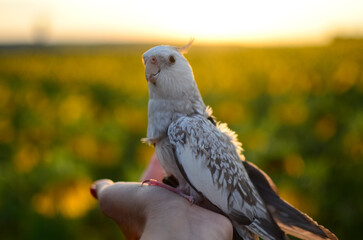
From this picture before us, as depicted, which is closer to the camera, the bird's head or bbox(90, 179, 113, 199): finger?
the bird's head

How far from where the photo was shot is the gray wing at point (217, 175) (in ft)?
4.65

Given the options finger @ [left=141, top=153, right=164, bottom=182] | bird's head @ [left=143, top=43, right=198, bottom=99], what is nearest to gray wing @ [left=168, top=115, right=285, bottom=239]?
bird's head @ [left=143, top=43, right=198, bottom=99]

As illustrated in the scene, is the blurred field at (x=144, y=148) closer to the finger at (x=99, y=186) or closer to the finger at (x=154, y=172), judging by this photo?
the finger at (x=99, y=186)

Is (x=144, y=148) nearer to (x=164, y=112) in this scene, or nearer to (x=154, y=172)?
(x=154, y=172)

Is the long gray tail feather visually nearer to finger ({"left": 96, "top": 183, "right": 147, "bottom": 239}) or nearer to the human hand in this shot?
the human hand

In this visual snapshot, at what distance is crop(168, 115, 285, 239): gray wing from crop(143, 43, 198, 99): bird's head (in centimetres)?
14

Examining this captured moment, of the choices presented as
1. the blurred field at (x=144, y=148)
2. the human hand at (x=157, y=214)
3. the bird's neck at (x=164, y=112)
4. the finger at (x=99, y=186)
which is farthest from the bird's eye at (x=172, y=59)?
the blurred field at (x=144, y=148)

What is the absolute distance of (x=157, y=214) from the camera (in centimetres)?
139

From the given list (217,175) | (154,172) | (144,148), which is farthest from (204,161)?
(144,148)

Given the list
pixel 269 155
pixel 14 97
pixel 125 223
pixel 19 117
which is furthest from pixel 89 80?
pixel 125 223

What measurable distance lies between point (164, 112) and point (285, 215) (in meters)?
0.67

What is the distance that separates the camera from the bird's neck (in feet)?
5.11

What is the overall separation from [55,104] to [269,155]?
297 centimetres

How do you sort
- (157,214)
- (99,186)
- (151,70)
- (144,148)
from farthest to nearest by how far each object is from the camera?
A: (144,148) → (99,186) → (151,70) → (157,214)
